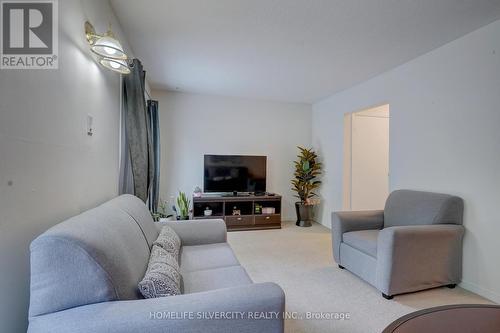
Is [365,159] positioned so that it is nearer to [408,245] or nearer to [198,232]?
[408,245]

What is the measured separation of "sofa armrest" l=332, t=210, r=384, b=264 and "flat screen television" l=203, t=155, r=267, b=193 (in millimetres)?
1988

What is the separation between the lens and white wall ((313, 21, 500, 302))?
2.21m

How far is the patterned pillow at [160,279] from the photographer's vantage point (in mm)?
1123

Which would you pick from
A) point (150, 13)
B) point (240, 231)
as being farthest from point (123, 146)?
point (240, 231)

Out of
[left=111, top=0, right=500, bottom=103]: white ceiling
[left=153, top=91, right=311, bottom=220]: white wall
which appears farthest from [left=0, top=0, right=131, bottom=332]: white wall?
[left=153, top=91, right=311, bottom=220]: white wall

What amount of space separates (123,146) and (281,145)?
3258 millimetres

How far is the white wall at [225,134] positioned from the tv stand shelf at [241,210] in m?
0.46

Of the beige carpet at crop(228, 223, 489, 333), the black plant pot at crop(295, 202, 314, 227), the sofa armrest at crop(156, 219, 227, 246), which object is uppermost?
the sofa armrest at crop(156, 219, 227, 246)

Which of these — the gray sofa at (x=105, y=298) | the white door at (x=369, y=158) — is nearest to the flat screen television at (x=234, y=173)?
the white door at (x=369, y=158)

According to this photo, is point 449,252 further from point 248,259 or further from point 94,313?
point 94,313

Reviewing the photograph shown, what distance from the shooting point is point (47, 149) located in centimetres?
120

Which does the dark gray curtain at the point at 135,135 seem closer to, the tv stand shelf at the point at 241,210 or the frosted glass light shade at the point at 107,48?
the frosted glass light shade at the point at 107,48

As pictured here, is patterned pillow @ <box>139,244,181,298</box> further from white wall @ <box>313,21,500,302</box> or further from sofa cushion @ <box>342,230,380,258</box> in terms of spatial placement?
white wall @ <box>313,21,500,302</box>

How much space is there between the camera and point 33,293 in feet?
2.99
